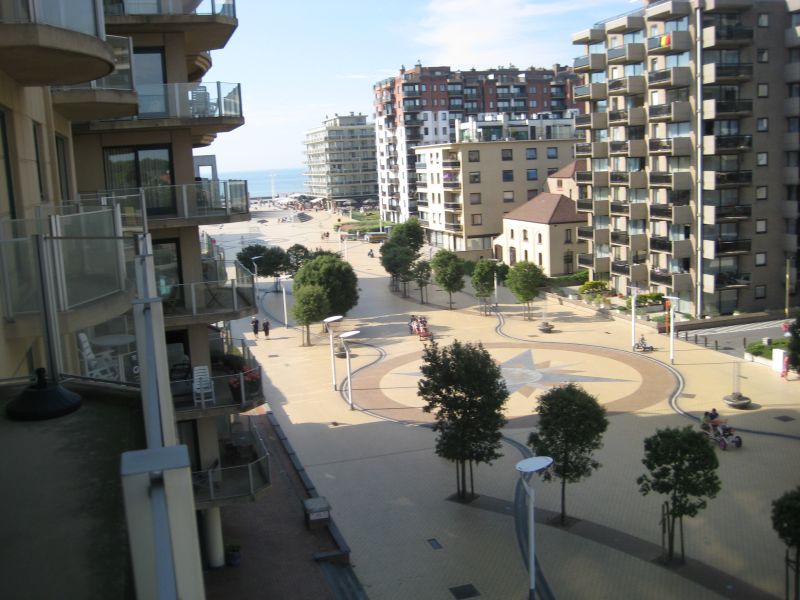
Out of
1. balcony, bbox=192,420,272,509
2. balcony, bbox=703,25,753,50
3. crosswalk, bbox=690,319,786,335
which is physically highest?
balcony, bbox=703,25,753,50

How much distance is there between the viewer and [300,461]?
2667cm

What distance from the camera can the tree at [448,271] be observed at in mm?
51438

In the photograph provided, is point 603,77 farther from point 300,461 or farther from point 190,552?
point 190,552

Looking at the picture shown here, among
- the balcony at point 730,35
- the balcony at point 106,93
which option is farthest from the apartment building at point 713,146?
the balcony at point 106,93

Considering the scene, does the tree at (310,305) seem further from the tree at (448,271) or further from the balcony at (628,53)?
the balcony at (628,53)

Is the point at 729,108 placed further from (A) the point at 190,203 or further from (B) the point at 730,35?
(A) the point at 190,203

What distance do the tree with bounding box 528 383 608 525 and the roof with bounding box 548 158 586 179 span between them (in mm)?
44371

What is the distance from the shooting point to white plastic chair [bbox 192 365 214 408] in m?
17.1

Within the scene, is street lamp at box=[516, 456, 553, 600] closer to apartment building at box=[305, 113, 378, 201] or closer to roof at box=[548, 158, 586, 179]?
roof at box=[548, 158, 586, 179]

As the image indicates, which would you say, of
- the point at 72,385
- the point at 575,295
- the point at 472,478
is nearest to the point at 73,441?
the point at 72,385

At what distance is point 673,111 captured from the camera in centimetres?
4403

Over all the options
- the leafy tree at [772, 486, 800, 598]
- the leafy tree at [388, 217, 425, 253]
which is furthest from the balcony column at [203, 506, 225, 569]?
the leafy tree at [388, 217, 425, 253]

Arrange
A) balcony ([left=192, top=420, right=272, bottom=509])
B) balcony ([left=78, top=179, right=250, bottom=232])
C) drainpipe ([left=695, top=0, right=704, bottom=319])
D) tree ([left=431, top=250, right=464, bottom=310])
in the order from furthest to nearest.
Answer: tree ([left=431, top=250, right=464, bottom=310]) → drainpipe ([left=695, top=0, right=704, bottom=319]) → balcony ([left=78, top=179, right=250, bottom=232]) → balcony ([left=192, top=420, right=272, bottom=509])

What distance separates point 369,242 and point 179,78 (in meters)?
80.8
